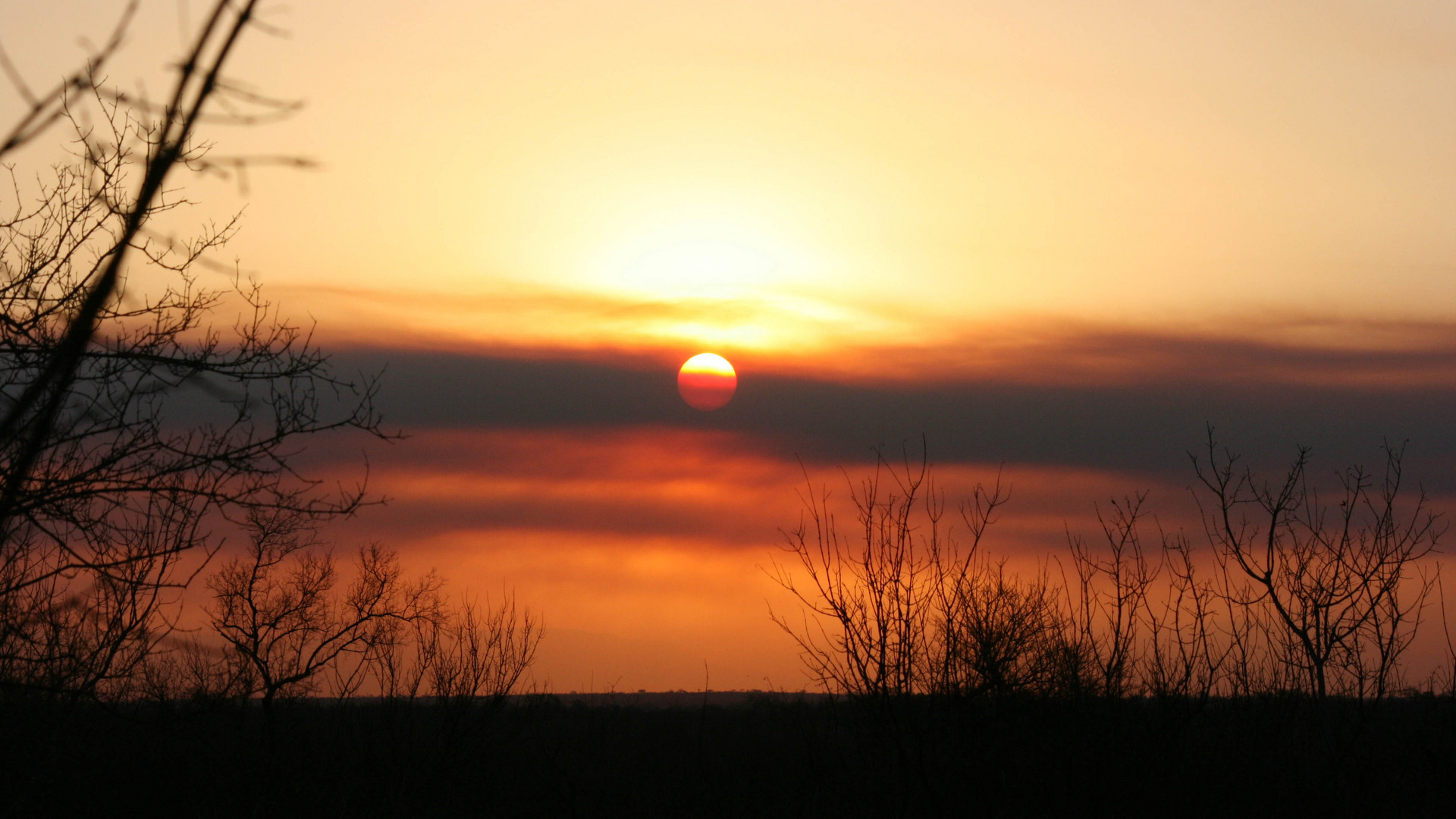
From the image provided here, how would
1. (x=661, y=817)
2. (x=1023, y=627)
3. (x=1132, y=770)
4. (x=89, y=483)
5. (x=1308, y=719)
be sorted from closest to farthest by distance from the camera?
(x=89, y=483) → (x=1132, y=770) → (x=1308, y=719) → (x=1023, y=627) → (x=661, y=817)

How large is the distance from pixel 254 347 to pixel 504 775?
44404mm

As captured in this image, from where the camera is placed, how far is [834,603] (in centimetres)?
1163

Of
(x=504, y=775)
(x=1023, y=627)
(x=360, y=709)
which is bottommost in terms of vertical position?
(x=504, y=775)

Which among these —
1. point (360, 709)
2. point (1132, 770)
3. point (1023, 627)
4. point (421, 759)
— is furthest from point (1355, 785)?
point (360, 709)

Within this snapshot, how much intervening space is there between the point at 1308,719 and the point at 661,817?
22.4 m

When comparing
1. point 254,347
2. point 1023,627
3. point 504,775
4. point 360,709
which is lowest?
point 504,775

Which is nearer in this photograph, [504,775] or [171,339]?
[171,339]

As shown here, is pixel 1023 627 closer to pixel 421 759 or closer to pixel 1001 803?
pixel 1001 803

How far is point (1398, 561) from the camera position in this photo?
48.4 feet

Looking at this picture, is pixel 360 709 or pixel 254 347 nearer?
pixel 254 347

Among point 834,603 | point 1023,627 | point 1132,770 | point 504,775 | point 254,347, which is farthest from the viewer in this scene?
point 504,775

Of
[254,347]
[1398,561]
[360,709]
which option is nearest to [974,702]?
[1398,561]

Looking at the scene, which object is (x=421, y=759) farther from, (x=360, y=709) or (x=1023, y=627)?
(x=1023, y=627)

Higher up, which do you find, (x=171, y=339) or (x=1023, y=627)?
(x=171, y=339)
